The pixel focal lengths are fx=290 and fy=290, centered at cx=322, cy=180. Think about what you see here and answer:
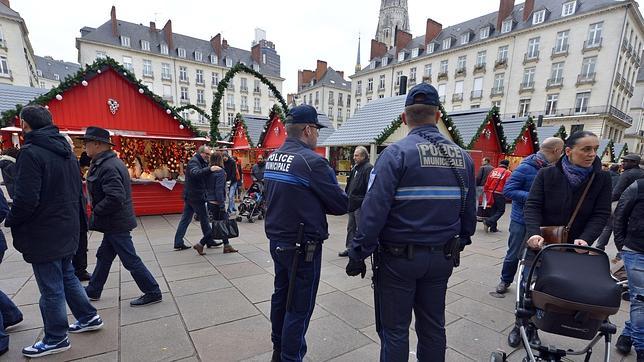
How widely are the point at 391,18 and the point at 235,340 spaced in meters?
73.0

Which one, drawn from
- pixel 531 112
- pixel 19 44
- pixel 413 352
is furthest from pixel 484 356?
pixel 19 44

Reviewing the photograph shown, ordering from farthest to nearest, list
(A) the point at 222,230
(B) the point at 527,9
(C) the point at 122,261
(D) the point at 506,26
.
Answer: (D) the point at 506,26 < (B) the point at 527,9 < (A) the point at 222,230 < (C) the point at 122,261

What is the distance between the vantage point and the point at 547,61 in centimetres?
3180

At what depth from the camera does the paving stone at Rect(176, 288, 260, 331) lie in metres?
3.04

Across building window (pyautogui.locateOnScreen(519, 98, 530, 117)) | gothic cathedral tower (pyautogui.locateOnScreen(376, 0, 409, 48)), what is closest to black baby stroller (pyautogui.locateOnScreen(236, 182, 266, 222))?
building window (pyautogui.locateOnScreen(519, 98, 530, 117))

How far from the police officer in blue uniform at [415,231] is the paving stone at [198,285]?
105 inches

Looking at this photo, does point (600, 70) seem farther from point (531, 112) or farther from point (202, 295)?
point (202, 295)

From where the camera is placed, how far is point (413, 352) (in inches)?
102

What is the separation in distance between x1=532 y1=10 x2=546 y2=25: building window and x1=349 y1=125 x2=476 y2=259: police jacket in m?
41.6

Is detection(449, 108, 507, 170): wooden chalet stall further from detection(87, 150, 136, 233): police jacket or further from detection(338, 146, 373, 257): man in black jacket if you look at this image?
detection(87, 150, 136, 233): police jacket

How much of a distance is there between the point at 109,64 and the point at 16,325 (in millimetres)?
6902

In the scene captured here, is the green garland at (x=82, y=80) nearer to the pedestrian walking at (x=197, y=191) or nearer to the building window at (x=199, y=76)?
the pedestrian walking at (x=197, y=191)

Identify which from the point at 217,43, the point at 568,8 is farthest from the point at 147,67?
the point at 568,8

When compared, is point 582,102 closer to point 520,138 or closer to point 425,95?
point 520,138
